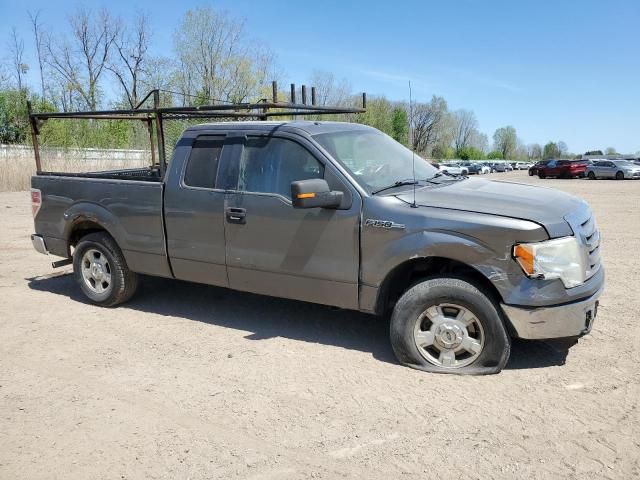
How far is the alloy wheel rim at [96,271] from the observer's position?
6.09 metres

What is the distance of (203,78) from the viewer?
44.0 meters

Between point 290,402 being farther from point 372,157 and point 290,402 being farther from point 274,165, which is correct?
point 372,157

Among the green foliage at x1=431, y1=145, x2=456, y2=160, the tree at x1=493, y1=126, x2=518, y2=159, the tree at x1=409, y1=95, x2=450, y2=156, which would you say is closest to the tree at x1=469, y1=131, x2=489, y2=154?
the tree at x1=493, y1=126, x2=518, y2=159

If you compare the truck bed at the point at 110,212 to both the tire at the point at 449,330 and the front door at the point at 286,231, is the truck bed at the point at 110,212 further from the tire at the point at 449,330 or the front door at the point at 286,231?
the tire at the point at 449,330

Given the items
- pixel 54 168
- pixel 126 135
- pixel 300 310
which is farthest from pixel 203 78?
pixel 300 310

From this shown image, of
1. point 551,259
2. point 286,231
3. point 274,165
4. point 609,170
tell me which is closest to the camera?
point 551,259

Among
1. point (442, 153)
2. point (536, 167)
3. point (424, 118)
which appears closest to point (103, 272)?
point (424, 118)

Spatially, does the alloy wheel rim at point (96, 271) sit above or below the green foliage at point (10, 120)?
below

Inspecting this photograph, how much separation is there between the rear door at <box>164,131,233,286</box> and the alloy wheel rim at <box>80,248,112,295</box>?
111 centimetres

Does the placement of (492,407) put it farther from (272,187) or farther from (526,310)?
(272,187)

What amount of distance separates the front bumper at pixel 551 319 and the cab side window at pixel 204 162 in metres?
2.88

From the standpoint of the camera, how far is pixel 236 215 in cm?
491

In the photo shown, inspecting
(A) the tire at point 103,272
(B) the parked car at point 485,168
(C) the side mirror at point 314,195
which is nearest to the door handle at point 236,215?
(C) the side mirror at point 314,195

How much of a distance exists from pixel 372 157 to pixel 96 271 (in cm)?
341
